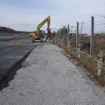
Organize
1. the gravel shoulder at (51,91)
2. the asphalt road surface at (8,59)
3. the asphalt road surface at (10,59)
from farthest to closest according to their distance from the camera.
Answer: the asphalt road surface at (8,59), the asphalt road surface at (10,59), the gravel shoulder at (51,91)

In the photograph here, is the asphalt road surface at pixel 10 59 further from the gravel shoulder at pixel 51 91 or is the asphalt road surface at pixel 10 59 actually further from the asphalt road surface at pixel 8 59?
the gravel shoulder at pixel 51 91

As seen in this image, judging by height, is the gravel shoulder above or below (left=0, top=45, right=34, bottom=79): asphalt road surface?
above

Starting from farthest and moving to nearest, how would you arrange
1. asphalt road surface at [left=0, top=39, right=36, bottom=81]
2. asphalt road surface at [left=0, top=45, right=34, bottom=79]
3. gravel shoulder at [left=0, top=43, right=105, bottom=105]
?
asphalt road surface at [left=0, top=45, right=34, bottom=79] < asphalt road surface at [left=0, top=39, right=36, bottom=81] < gravel shoulder at [left=0, top=43, right=105, bottom=105]

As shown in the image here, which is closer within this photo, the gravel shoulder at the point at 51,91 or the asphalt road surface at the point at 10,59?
the gravel shoulder at the point at 51,91

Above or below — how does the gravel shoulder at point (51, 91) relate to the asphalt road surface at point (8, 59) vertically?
above

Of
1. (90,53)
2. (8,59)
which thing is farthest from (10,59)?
(90,53)

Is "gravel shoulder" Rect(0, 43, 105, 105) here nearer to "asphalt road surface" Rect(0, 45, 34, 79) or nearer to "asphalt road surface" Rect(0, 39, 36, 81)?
"asphalt road surface" Rect(0, 39, 36, 81)


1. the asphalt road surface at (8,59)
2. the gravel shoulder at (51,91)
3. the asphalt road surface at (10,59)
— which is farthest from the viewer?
the asphalt road surface at (8,59)

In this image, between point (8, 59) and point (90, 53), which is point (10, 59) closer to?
point (8, 59)

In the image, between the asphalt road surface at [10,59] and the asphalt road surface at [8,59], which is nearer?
the asphalt road surface at [10,59]

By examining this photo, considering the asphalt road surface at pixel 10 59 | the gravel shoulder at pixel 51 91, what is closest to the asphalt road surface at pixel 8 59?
the asphalt road surface at pixel 10 59

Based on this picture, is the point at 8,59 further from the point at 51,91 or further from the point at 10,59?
the point at 51,91

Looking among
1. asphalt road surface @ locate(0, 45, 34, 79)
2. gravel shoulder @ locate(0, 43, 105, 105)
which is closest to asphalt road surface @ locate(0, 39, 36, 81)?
asphalt road surface @ locate(0, 45, 34, 79)

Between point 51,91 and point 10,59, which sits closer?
point 51,91
